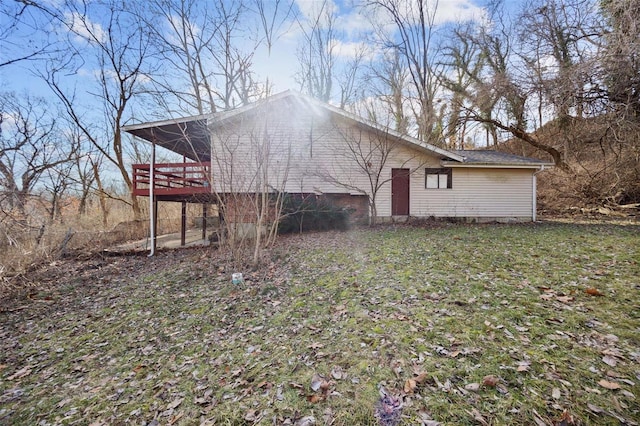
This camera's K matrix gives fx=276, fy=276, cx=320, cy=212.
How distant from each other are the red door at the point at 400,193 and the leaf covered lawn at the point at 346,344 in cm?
571

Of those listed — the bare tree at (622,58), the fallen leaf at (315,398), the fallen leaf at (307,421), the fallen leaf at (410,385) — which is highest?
the bare tree at (622,58)

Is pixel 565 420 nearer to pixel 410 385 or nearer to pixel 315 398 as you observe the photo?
pixel 410 385

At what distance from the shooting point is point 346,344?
9.70 ft

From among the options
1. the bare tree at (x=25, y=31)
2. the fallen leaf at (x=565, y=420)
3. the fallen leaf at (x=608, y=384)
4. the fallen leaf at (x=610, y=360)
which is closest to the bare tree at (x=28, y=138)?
the bare tree at (x=25, y=31)

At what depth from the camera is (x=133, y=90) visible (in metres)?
15.8

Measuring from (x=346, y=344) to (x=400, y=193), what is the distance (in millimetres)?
9419

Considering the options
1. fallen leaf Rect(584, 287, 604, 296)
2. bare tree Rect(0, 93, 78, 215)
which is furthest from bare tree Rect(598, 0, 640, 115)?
bare tree Rect(0, 93, 78, 215)

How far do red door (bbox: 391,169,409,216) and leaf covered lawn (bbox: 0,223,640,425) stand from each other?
225 inches

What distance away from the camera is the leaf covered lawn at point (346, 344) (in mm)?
2128

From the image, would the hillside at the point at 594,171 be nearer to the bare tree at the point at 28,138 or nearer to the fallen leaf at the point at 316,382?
the fallen leaf at the point at 316,382

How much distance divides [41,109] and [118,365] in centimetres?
1606

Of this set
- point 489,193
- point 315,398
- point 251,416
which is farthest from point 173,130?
point 489,193

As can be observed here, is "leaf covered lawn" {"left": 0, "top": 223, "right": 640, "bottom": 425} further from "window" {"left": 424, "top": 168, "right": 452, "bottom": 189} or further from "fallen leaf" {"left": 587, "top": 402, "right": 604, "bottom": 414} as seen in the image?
"window" {"left": 424, "top": 168, "right": 452, "bottom": 189}

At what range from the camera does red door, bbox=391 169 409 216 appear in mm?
11500
